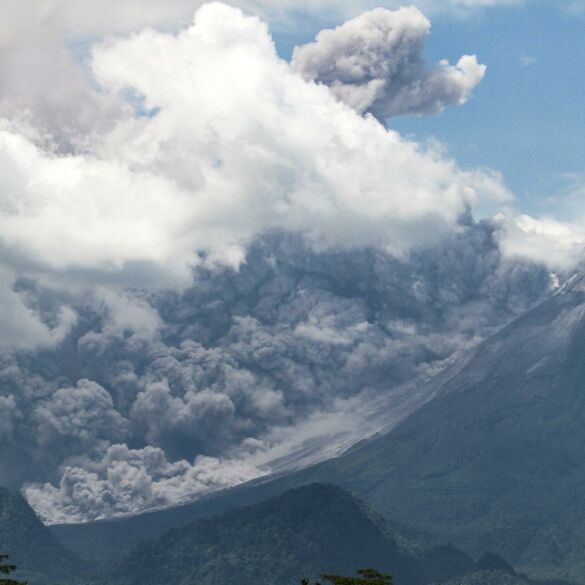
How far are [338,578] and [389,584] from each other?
340 cm

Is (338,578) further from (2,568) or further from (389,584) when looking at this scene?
(2,568)

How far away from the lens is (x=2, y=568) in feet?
212

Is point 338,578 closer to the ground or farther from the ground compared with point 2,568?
closer to the ground

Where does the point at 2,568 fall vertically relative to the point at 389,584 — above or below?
above

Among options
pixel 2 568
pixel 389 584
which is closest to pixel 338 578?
pixel 389 584

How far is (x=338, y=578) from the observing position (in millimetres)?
66312

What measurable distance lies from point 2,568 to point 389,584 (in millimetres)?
19869

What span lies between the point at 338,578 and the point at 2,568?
16862 millimetres

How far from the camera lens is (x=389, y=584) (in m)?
68.2
